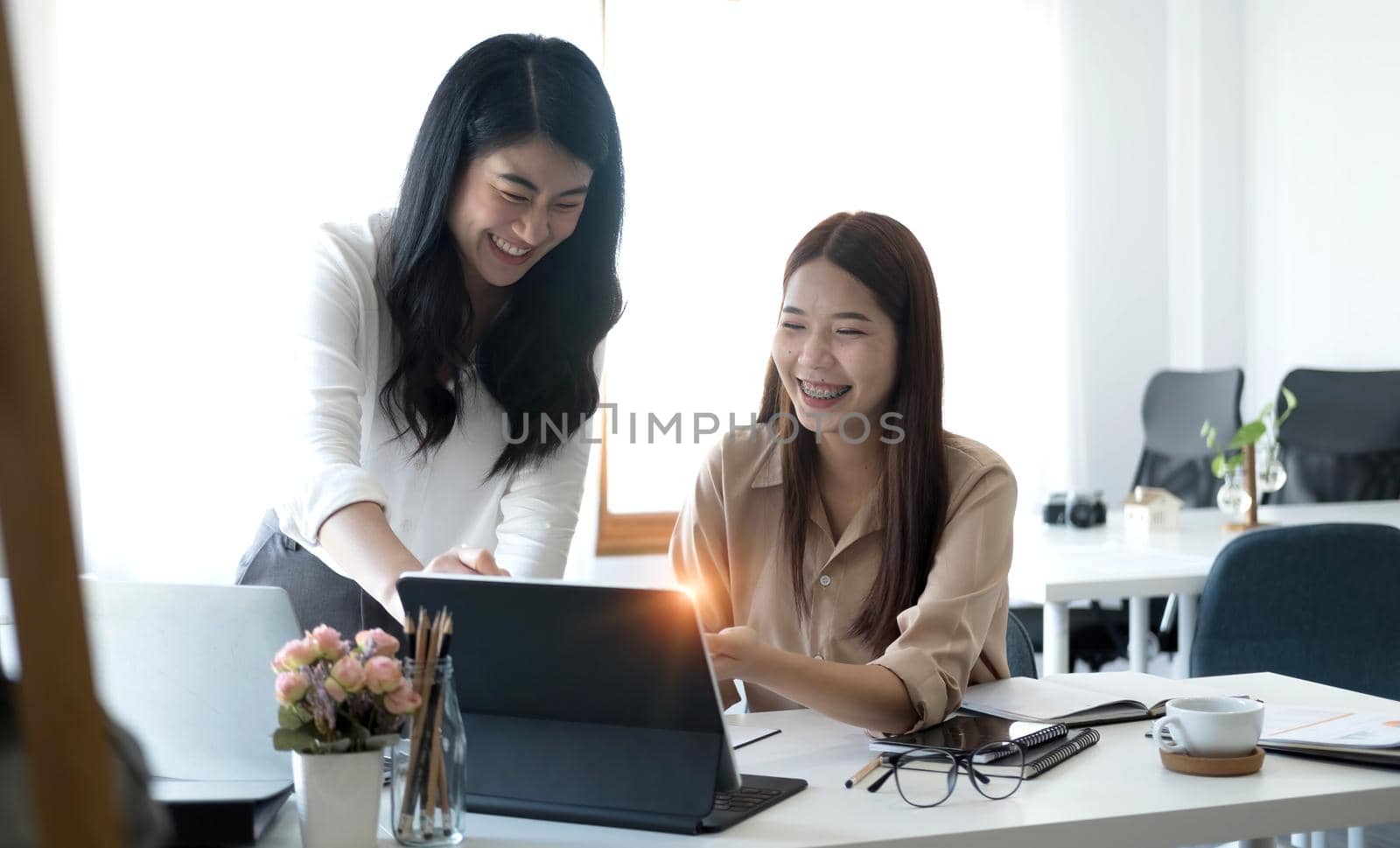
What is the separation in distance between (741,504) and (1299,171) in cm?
380

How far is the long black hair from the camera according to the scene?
164cm

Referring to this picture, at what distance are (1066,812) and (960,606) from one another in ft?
1.43

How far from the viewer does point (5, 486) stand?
43 centimetres

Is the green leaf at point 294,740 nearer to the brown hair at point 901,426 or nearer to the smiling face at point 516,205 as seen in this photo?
the smiling face at point 516,205

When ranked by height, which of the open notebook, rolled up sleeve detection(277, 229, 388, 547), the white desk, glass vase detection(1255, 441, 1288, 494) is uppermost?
rolled up sleeve detection(277, 229, 388, 547)

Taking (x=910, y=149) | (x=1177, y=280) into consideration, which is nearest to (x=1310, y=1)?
(x=1177, y=280)

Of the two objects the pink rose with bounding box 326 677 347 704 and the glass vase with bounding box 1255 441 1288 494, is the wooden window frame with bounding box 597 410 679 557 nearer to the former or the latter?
the glass vase with bounding box 1255 441 1288 494

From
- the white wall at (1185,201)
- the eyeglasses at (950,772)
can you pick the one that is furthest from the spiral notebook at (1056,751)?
the white wall at (1185,201)

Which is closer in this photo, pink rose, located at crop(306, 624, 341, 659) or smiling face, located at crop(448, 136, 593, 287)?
pink rose, located at crop(306, 624, 341, 659)

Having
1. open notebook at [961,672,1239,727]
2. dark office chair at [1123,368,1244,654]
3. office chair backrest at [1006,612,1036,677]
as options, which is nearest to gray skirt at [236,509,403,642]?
open notebook at [961,672,1239,727]

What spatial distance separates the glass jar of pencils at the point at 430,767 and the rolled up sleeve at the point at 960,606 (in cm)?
56

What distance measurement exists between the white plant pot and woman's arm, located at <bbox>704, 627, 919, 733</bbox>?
15.9 inches

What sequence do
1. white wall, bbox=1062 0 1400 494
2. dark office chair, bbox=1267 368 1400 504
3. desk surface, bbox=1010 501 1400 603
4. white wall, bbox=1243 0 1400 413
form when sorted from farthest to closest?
white wall, bbox=1062 0 1400 494 → white wall, bbox=1243 0 1400 413 → dark office chair, bbox=1267 368 1400 504 → desk surface, bbox=1010 501 1400 603

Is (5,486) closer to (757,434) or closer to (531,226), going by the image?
(531,226)
